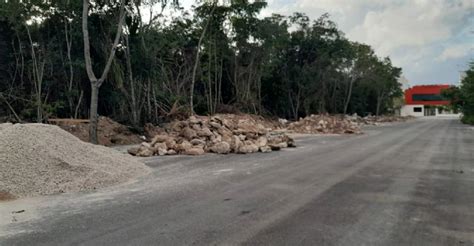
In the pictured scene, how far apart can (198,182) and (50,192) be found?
2.57 m

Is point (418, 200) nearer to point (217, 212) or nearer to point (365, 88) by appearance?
point (217, 212)

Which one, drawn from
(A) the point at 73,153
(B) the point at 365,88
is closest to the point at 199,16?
(A) the point at 73,153

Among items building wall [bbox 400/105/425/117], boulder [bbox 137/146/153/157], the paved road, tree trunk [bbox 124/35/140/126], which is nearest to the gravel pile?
the paved road

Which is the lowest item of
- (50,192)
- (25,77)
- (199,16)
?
(50,192)

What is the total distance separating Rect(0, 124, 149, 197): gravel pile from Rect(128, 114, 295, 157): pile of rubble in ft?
11.3

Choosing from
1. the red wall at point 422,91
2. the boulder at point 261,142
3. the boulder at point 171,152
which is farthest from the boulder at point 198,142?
the red wall at point 422,91

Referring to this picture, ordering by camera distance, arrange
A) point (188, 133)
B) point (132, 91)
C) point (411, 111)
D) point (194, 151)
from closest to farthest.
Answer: point (194, 151) → point (188, 133) → point (132, 91) → point (411, 111)

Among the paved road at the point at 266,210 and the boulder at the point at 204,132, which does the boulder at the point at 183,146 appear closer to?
the boulder at the point at 204,132

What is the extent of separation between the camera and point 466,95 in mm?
33906

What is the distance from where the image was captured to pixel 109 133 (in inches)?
645

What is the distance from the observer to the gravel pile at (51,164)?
679cm

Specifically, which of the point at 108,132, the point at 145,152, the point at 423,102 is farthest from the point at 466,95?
the point at 423,102

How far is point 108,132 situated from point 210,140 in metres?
5.15

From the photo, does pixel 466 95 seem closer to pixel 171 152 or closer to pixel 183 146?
pixel 183 146
